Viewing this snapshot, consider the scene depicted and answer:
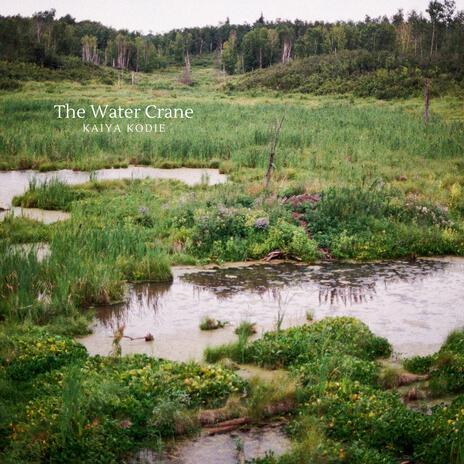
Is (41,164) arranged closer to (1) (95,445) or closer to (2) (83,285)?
(2) (83,285)

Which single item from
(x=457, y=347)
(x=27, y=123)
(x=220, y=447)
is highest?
(x=27, y=123)

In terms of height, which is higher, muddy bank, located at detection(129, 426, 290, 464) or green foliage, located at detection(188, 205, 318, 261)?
green foliage, located at detection(188, 205, 318, 261)

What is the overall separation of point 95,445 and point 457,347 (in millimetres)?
3853

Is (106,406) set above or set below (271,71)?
below

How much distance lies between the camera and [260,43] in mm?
90062

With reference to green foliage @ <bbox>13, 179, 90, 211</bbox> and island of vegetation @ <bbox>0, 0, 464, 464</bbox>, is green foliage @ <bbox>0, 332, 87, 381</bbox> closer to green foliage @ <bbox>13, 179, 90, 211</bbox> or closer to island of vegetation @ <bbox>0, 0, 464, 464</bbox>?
island of vegetation @ <bbox>0, 0, 464, 464</bbox>

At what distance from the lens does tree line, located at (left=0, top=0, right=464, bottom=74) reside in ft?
222

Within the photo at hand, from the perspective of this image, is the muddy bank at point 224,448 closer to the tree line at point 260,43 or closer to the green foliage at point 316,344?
the green foliage at point 316,344

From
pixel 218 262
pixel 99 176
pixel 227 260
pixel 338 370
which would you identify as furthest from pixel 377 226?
pixel 99 176

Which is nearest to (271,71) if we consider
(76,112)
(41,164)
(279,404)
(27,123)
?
(76,112)

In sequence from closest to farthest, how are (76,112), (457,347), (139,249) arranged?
(457,347) → (139,249) → (76,112)

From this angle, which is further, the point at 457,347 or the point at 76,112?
the point at 76,112

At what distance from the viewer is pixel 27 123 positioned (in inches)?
1000

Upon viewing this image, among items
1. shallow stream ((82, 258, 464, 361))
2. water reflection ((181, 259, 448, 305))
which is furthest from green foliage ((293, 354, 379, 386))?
water reflection ((181, 259, 448, 305))
